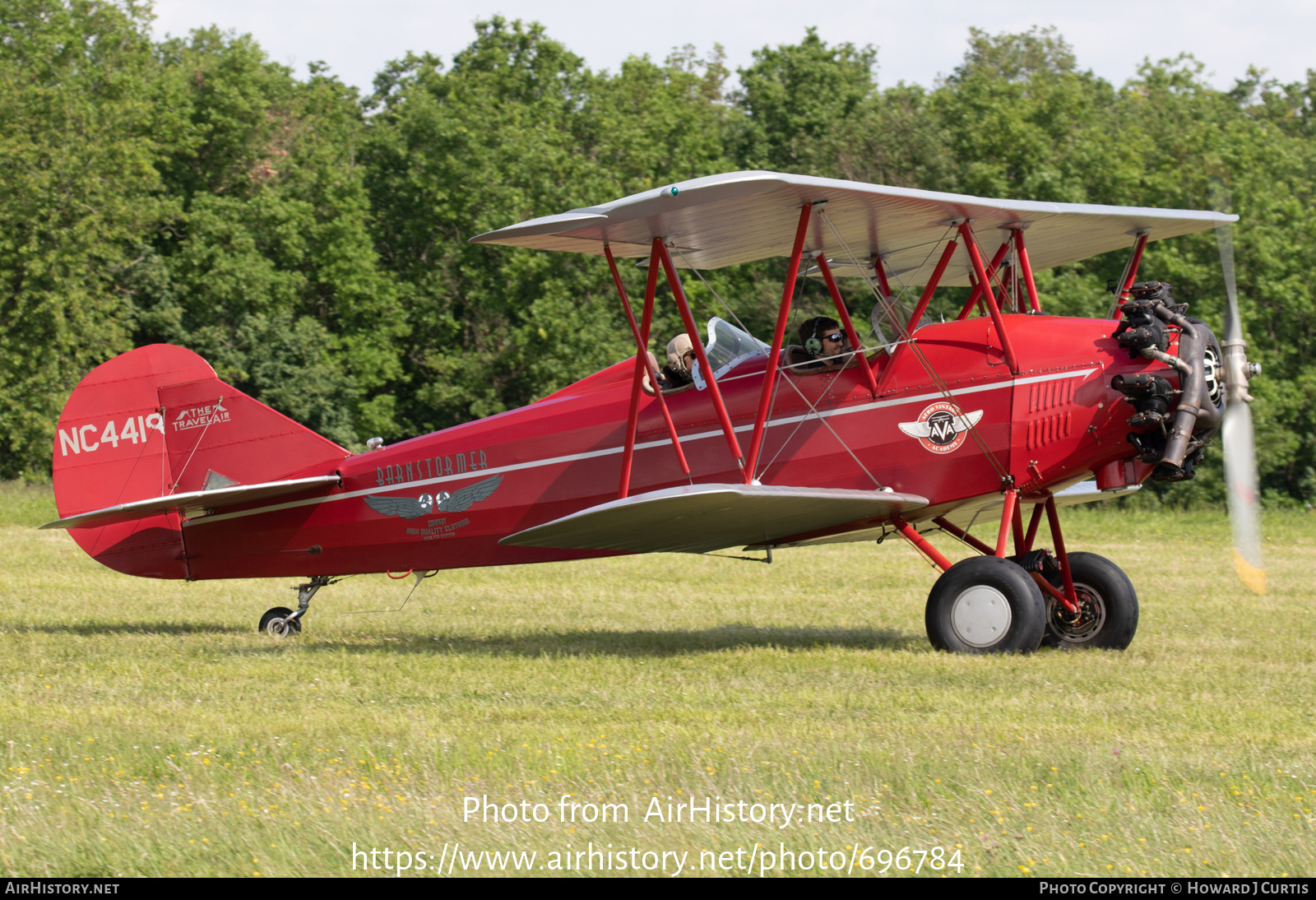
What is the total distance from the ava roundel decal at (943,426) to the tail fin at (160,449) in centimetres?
491

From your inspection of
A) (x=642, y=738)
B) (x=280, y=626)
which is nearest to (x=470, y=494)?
(x=280, y=626)

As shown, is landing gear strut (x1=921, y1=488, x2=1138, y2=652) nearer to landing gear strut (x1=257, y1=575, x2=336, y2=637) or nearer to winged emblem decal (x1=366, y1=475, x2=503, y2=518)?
winged emblem decal (x1=366, y1=475, x2=503, y2=518)

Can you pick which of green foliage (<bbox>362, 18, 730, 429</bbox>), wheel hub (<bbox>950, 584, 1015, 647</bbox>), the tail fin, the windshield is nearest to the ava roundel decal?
wheel hub (<bbox>950, 584, 1015, 647</bbox>)

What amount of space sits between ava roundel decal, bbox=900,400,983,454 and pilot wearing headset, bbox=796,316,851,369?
709 millimetres

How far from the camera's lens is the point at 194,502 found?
9836 mm

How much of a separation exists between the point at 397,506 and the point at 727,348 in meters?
3.02

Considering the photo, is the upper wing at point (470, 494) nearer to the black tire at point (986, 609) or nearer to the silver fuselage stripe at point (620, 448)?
the silver fuselage stripe at point (620, 448)

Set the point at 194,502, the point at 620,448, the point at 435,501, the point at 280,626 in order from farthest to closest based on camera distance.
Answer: the point at 280,626 < the point at 435,501 < the point at 194,502 < the point at 620,448

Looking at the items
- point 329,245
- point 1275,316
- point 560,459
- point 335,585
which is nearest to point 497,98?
point 329,245

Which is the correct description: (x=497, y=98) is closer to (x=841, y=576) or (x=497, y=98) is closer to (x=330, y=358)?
(x=330, y=358)

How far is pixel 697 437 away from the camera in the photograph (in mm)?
9375

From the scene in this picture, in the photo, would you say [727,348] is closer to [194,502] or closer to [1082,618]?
[1082,618]

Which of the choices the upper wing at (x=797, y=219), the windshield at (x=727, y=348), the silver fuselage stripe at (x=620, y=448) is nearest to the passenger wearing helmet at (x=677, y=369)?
the windshield at (x=727, y=348)

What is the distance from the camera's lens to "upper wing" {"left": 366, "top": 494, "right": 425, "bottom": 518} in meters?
10.2
